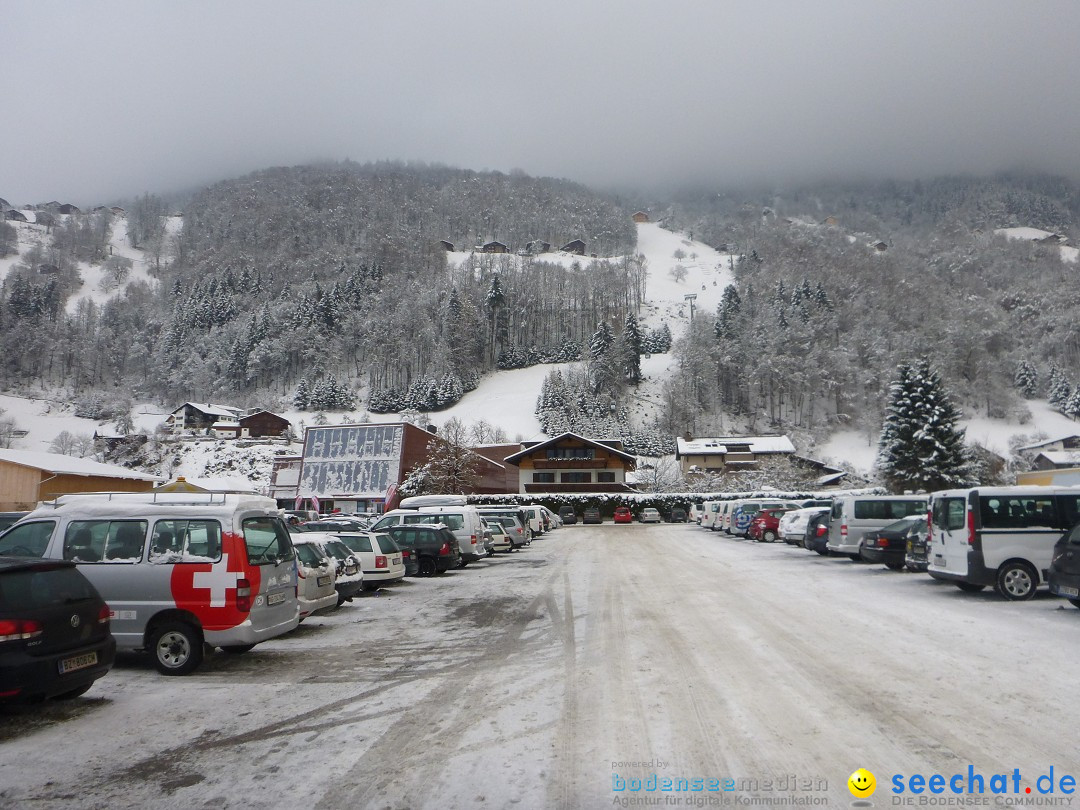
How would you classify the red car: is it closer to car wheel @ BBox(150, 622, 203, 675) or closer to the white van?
the white van

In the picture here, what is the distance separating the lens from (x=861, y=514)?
757 inches

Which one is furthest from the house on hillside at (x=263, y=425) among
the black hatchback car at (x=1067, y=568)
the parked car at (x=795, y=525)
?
the black hatchback car at (x=1067, y=568)

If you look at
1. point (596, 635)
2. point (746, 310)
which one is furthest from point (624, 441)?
point (596, 635)

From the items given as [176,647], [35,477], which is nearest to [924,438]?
[176,647]

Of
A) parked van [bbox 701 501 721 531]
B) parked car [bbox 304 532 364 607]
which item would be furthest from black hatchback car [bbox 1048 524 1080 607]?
parked van [bbox 701 501 721 531]

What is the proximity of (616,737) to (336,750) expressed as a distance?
213cm

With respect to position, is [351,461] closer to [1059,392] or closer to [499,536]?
[499,536]

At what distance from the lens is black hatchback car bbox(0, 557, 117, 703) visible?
544 centimetres

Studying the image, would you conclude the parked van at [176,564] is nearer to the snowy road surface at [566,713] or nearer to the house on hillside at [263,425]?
the snowy road surface at [566,713]

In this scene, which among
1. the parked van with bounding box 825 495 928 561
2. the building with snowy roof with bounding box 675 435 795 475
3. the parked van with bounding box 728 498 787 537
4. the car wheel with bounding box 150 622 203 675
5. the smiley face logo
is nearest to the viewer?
the smiley face logo

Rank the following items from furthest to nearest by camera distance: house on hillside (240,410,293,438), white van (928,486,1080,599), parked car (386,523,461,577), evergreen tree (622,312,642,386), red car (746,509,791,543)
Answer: evergreen tree (622,312,642,386), house on hillside (240,410,293,438), red car (746,509,791,543), parked car (386,523,461,577), white van (928,486,1080,599)

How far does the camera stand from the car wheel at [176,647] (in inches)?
296

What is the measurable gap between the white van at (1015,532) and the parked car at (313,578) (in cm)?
1110

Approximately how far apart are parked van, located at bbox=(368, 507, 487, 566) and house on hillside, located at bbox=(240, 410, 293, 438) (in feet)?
264
